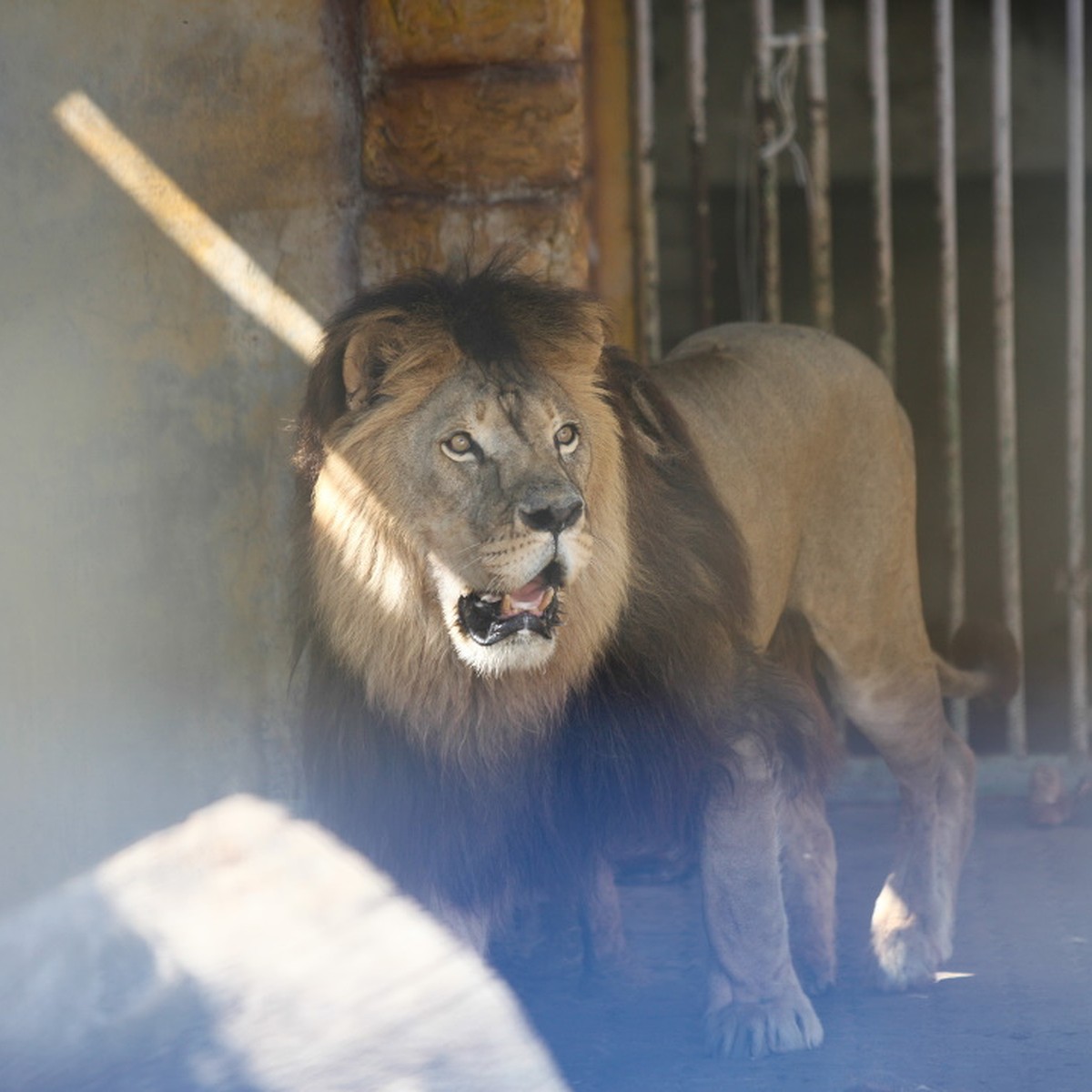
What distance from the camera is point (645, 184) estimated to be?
4688 mm

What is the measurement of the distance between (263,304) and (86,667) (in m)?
0.95

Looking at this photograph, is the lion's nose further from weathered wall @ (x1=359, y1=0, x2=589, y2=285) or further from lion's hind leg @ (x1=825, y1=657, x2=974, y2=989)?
lion's hind leg @ (x1=825, y1=657, x2=974, y2=989)

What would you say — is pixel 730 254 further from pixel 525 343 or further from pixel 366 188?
pixel 525 343

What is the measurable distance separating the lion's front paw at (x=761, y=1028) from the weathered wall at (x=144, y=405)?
1451mm

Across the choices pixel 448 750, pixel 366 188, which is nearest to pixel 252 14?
pixel 366 188

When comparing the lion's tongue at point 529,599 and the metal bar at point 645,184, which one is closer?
the lion's tongue at point 529,599

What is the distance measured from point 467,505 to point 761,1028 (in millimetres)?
1157

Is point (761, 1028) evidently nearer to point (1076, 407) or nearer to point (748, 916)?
point (748, 916)

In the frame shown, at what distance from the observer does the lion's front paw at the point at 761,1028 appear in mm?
3164

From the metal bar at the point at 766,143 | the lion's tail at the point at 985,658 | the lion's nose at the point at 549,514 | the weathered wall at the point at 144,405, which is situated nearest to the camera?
the lion's nose at the point at 549,514

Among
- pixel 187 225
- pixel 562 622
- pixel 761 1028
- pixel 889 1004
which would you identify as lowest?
pixel 889 1004

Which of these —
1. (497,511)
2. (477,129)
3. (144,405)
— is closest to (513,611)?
(497,511)

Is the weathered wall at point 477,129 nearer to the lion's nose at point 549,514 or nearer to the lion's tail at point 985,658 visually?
the lion's nose at point 549,514

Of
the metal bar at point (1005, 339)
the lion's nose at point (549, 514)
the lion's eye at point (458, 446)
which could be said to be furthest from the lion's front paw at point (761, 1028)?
the metal bar at point (1005, 339)
